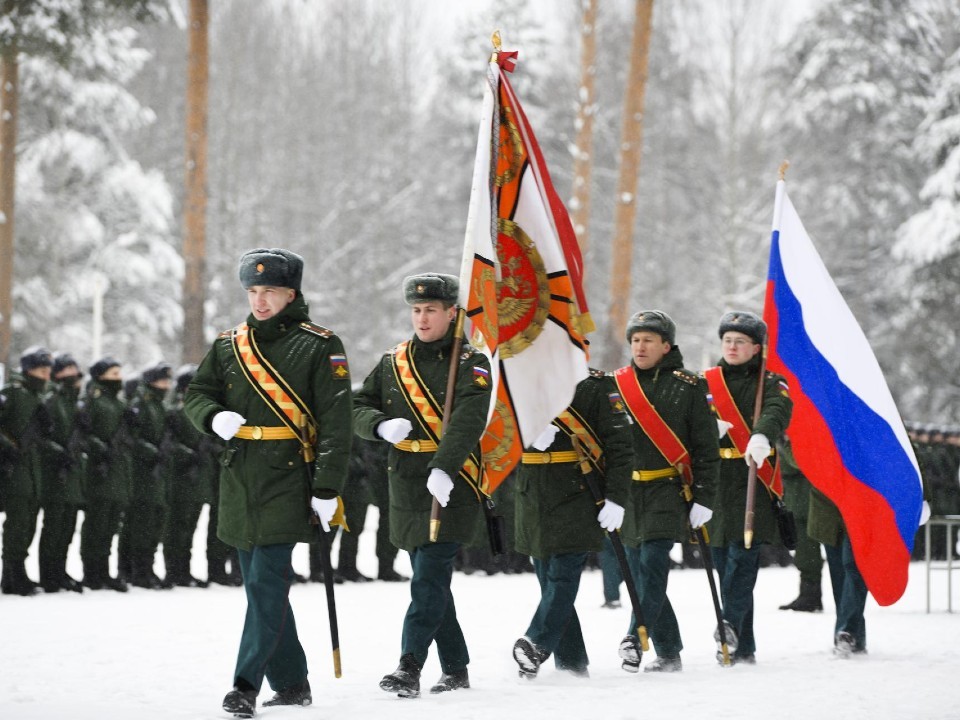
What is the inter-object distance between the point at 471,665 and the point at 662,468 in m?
1.63

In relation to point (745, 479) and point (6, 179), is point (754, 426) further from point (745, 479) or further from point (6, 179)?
point (6, 179)

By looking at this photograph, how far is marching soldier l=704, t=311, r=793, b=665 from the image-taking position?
939cm

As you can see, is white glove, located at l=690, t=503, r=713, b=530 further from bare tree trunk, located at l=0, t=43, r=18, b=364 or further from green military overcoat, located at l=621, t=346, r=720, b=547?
bare tree trunk, located at l=0, t=43, r=18, b=364

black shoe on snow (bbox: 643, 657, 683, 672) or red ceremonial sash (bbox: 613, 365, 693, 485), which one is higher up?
red ceremonial sash (bbox: 613, 365, 693, 485)

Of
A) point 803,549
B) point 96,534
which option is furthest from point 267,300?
point 803,549

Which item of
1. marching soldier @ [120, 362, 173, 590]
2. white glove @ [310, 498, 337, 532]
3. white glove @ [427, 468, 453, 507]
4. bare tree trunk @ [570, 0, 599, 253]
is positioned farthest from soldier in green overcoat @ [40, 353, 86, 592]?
bare tree trunk @ [570, 0, 599, 253]

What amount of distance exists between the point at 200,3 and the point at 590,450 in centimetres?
1423

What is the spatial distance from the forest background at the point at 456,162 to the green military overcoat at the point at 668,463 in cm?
2067

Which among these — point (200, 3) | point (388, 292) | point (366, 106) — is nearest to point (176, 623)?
point (200, 3)

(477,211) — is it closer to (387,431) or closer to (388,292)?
(387,431)

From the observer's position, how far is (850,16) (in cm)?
3616

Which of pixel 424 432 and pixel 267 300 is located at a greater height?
pixel 267 300

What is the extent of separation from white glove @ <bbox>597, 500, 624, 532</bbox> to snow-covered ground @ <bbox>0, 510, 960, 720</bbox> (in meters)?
0.87

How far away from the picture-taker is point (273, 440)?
7.04 metres
